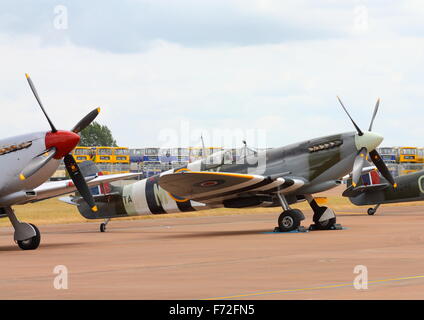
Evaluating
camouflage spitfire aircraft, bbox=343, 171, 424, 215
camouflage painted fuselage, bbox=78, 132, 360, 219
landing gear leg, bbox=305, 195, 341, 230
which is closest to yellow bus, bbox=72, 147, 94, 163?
camouflage spitfire aircraft, bbox=343, 171, 424, 215

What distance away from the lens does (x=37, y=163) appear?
19.1 meters

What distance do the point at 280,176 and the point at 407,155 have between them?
434 ft

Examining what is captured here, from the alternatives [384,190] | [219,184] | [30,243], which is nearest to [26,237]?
[30,243]

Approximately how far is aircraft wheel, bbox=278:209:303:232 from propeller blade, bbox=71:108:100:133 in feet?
23.5

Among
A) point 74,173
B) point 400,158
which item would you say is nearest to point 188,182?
point 74,173

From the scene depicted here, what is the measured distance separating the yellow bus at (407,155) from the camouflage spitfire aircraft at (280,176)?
123037 mm

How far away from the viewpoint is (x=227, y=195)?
82.3 ft

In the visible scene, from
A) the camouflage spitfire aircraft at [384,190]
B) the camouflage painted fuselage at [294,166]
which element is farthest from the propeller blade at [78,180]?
the camouflage spitfire aircraft at [384,190]

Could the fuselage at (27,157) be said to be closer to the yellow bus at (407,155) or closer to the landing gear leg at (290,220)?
the landing gear leg at (290,220)

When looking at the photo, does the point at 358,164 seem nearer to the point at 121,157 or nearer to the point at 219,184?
the point at 219,184

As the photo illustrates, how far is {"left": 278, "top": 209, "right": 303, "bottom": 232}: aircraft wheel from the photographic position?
24.1 meters

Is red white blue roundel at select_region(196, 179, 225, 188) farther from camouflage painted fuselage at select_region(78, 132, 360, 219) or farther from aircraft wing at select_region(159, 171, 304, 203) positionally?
camouflage painted fuselage at select_region(78, 132, 360, 219)
